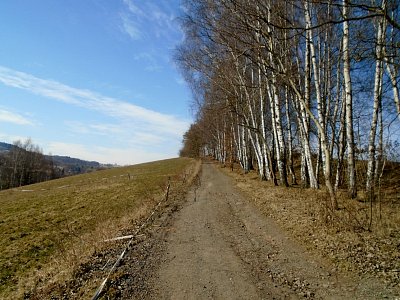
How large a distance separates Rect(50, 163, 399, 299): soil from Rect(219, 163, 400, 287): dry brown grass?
1.03 ft

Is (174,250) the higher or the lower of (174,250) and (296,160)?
the lower

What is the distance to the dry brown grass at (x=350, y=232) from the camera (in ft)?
21.6

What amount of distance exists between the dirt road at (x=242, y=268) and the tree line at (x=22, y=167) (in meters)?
78.8

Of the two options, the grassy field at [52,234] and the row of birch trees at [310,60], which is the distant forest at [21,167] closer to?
the grassy field at [52,234]

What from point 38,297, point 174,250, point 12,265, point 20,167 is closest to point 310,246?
point 174,250

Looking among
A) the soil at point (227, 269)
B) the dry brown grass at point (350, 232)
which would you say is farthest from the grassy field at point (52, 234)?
the dry brown grass at point (350, 232)

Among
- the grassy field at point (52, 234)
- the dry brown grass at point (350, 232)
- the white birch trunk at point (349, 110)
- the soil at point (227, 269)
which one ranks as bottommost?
the grassy field at point (52, 234)

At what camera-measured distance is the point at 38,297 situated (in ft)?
21.6

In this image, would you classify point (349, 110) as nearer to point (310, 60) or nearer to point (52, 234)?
point (310, 60)

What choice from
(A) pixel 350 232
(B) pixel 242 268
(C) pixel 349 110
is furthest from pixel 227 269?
(C) pixel 349 110

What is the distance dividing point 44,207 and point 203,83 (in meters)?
14.5

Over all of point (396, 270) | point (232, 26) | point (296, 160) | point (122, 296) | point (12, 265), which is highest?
point (232, 26)

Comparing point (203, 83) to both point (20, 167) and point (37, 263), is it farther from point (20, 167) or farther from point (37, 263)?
point (20, 167)

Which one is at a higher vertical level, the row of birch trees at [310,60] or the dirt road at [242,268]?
the row of birch trees at [310,60]
